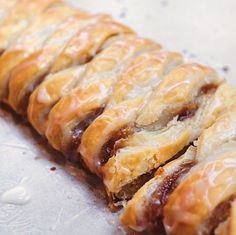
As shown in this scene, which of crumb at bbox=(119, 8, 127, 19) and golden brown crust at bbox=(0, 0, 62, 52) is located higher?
golden brown crust at bbox=(0, 0, 62, 52)

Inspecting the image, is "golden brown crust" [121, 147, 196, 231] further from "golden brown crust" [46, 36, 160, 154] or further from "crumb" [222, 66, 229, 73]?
"crumb" [222, 66, 229, 73]

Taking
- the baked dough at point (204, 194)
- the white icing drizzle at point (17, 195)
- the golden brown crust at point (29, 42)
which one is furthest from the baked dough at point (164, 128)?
the golden brown crust at point (29, 42)

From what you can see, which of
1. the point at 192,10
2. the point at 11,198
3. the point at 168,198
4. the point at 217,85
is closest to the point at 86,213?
the point at 11,198

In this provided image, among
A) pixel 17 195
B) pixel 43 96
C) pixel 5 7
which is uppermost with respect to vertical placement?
pixel 5 7

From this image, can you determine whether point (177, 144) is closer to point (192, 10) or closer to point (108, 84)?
point (108, 84)

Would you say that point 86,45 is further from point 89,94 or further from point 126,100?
point 126,100

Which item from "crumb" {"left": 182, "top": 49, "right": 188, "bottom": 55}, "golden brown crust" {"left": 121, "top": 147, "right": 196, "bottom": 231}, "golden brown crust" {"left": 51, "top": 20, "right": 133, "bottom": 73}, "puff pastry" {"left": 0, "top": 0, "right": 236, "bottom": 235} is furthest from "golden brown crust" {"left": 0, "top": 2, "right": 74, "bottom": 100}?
"golden brown crust" {"left": 121, "top": 147, "right": 196, "bottom": 231}

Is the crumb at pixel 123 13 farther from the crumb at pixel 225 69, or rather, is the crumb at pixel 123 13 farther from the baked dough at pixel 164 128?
the baked dough at pixel 164 128

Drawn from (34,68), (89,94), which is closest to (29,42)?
(34,68)
